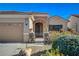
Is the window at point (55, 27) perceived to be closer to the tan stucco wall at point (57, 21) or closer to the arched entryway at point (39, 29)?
the tan stucco wall at point (57, 21)

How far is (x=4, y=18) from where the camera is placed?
85.8ft

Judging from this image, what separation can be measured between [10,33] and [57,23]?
1.11 meters

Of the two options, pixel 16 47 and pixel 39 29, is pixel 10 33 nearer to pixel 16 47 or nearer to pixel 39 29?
pixel 16 47

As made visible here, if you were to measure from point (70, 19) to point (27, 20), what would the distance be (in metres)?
1.00

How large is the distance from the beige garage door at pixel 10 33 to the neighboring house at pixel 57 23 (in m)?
0.70

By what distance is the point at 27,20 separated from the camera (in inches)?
1031

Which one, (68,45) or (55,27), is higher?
(55,27)

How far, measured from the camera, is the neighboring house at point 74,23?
26.1 m

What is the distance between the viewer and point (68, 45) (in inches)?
1029

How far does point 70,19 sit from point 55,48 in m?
0.76

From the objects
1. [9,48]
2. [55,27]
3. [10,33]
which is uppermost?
[55,27]

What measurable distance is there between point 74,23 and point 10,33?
4.92ft

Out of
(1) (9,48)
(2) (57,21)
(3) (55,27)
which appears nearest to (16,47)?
(1) (9,48)

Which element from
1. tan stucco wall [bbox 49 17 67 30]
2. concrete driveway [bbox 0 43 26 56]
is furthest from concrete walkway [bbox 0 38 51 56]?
tan stucco wall [bbox 49 17 67 30]
